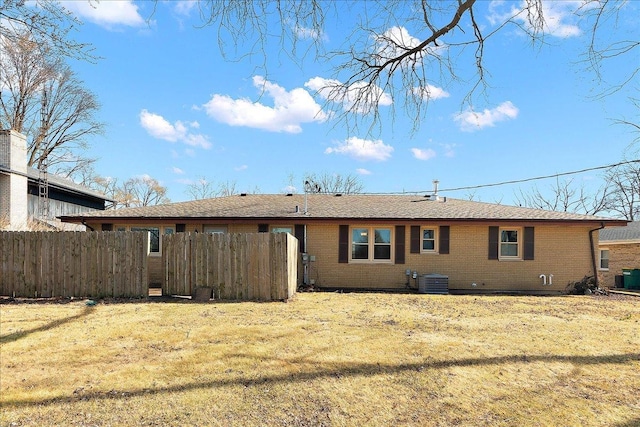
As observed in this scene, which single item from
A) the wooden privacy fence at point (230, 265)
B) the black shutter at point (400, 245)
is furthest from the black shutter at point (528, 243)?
the wooden privacy fence at point (230, 265)

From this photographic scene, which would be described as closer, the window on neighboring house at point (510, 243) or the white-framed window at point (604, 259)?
the window on neighboring house at point (510, 243)

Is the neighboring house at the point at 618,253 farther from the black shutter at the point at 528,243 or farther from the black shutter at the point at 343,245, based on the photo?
the black shutter at the point at 343,245

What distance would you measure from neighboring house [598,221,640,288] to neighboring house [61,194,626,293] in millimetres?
7692

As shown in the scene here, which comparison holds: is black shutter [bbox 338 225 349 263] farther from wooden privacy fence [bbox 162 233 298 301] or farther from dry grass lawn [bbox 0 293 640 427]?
dry grass lawn [bbox 0 293 640 427]

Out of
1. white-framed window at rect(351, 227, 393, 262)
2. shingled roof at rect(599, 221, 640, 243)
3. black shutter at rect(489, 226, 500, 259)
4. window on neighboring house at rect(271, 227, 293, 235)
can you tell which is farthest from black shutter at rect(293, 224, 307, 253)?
shingled roof at rect(599, 221, 640, 243)

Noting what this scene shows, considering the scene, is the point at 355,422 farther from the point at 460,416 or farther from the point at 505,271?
the point at 505,271

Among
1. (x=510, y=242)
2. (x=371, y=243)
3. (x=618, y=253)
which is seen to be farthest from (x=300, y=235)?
(x=618, y=253)

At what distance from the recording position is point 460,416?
3383 millimetres

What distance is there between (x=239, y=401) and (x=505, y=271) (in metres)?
12.1

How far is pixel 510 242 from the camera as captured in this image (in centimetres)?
1359

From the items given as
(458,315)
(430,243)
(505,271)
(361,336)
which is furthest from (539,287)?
(361,336)

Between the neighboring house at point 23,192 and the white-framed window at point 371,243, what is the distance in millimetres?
13348

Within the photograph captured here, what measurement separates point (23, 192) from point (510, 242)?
22.5 meters

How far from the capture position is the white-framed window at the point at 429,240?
44.1 feet
